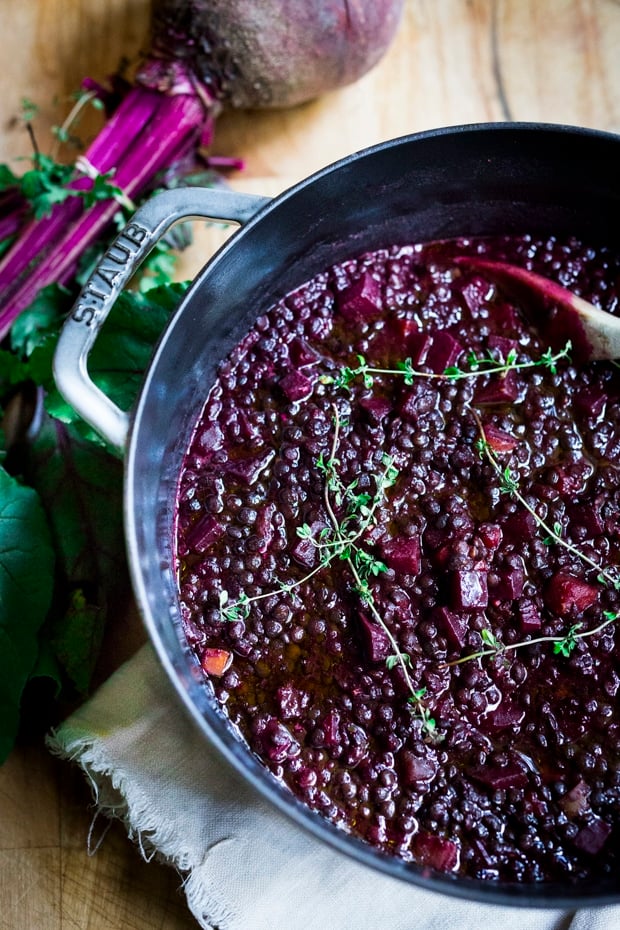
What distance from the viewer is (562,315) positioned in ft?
7.00

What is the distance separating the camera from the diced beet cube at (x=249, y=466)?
6.68 ft

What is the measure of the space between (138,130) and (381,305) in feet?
2.69

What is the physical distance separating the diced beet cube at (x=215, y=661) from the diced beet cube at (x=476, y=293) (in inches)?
38.4

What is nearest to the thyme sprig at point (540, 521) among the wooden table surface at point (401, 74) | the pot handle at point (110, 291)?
the pot handle at point (110, 291)

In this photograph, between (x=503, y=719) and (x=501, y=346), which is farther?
(x=501, y=346)

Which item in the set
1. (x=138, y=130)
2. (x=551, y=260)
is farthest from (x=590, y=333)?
(x=138, y=130)

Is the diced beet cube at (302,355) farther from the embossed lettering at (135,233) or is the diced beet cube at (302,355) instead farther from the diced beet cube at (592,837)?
the diced beet cube at (592,837)

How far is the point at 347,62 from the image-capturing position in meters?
2.38

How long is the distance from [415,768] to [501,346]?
965 millimetres

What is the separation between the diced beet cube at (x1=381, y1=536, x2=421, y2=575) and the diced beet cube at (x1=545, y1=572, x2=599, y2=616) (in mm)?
288

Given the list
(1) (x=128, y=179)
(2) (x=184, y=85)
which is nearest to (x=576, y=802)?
(1) (x=128, y=179)

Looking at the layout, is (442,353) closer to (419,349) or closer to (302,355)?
(419,349)

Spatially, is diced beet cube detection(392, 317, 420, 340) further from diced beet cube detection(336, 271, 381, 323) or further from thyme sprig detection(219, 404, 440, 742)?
thyme sprig detection(219, 404, 440, 742)

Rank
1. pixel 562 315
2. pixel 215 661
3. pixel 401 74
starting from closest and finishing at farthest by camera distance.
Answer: pixel 215 661 → pixel 562 315 → pixel 401 74
